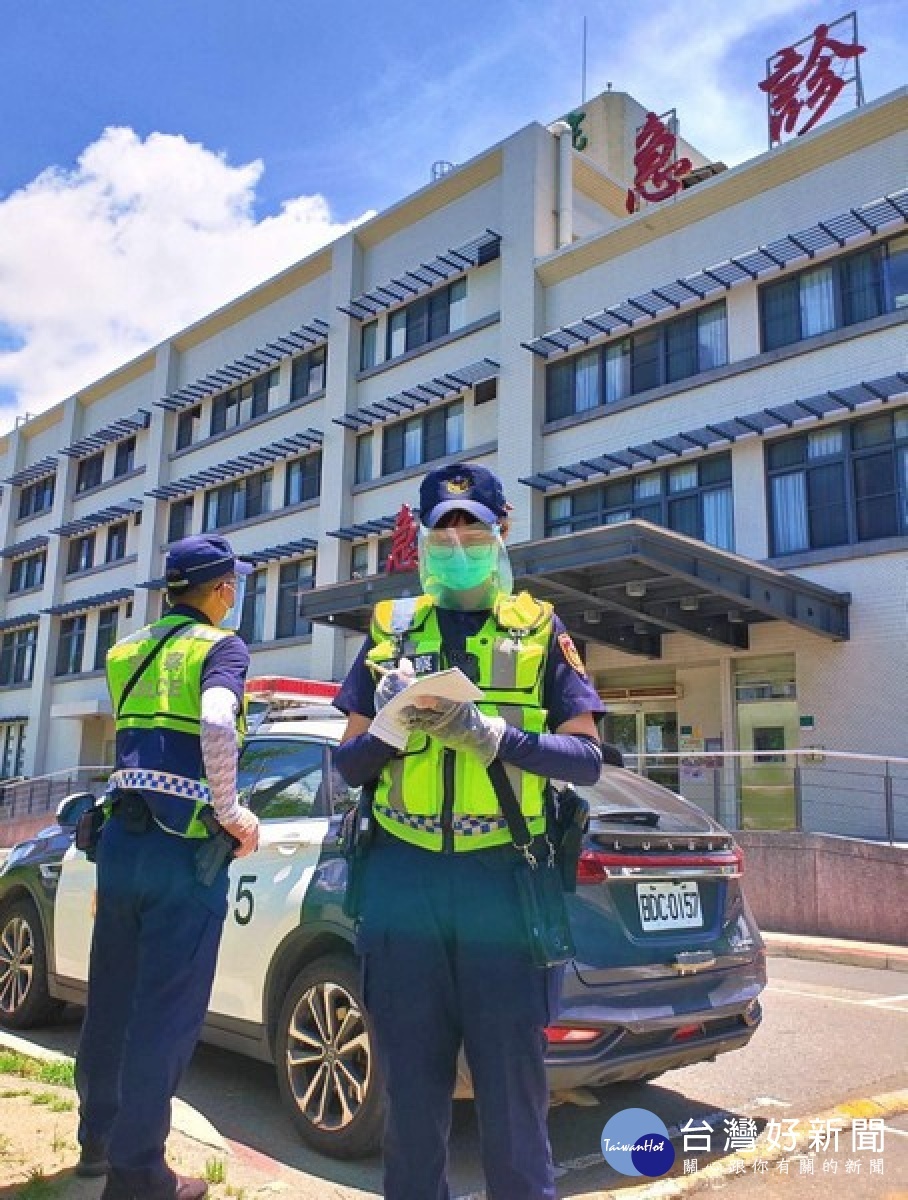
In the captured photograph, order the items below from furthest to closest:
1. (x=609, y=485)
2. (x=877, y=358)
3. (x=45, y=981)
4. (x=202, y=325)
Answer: (x=202, y=325) → (x=609, y=485) → (x=877, y=358) → (x=45, y=981)

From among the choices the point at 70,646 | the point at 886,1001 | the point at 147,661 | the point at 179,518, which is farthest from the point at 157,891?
the point at 70,646

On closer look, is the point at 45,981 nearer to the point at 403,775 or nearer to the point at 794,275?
the point at 403,775

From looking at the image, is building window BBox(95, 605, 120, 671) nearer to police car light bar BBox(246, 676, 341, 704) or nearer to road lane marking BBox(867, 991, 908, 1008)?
police car light bar BBox(246, 676, 341, 704)

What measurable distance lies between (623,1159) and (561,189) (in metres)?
22.3

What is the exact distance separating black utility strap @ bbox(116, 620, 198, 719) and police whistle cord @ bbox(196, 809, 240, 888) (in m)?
0.52

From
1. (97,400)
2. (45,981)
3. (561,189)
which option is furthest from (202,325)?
(45,981)

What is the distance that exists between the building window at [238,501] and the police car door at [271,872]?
24.8m

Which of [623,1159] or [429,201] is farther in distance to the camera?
[429,201]

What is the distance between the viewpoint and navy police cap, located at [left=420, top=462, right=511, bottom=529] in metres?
2.76

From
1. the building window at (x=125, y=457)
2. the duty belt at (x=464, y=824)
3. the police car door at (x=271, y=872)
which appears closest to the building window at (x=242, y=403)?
the building window at (x=125, y=457)

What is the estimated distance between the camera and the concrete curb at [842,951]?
9922 mm

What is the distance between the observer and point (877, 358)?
16.4 meters

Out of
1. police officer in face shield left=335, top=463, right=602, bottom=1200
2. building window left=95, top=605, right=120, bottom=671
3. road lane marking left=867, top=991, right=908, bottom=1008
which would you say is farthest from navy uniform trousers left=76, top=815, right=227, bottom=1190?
building window left=95, top=605, right=120, bottom=671

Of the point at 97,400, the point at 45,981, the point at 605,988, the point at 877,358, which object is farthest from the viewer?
the point at 97,400
